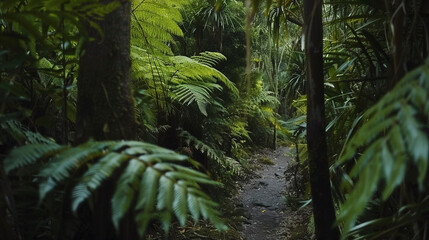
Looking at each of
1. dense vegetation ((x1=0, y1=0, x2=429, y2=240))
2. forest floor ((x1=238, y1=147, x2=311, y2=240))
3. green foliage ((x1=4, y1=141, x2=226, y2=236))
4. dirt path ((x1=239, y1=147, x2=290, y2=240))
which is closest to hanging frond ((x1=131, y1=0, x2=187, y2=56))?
dense vegetation ((x1=0, y1=0, x2=429, y2=240))

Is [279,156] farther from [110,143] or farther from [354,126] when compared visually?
[110,143]

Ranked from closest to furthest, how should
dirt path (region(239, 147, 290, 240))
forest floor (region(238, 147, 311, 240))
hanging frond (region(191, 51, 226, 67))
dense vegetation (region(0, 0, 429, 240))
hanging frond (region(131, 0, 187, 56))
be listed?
dense vegetation (region(0, 0, 429, 240))
hanging frond (region(131, 0, 187, 56))
hanging frond (region(191, 51, 226, 67))
forest floor (region(238, 147, 311, 240))
dirt path (region(239, 147, 290, 240))

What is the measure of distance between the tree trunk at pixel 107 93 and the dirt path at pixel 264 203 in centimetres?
349

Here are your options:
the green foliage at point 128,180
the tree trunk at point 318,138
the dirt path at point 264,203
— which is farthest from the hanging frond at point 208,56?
the green foliage at point 128,180

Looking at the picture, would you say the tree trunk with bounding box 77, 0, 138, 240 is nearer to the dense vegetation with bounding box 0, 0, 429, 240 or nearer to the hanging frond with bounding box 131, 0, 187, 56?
the dense vegetation with bounding box 0, 0, 429, 240

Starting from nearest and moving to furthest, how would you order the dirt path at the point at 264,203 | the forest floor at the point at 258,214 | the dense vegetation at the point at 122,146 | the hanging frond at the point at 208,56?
the dense vegetation at the point at 122,146 → the forest floor at the point at 258,214 → the hanging frond at the point at 208,56 → the dirt path at the point at 264,203

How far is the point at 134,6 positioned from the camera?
2887mm

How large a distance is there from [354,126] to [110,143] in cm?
148

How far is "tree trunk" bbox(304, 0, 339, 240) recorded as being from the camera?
72.4 inches

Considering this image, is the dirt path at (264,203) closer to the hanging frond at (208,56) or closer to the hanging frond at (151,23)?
the hanging frond at (208,56)

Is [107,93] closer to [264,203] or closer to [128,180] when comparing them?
[128,180]

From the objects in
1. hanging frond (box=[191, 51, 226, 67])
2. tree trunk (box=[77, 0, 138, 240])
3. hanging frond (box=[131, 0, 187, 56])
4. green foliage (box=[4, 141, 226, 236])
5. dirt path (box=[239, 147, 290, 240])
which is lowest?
dirt path (box=[239, 147, 290, 240])

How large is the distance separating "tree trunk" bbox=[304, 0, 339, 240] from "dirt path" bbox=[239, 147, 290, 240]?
270 centimetres

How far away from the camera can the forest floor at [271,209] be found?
457 centimetres
